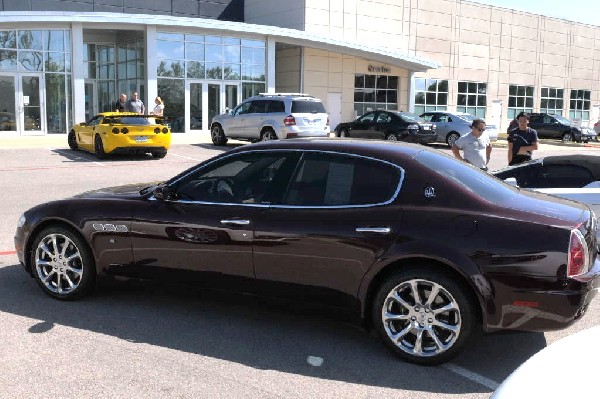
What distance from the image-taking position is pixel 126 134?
1741cm

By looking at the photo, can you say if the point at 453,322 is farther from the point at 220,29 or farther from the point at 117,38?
the point at 117,38

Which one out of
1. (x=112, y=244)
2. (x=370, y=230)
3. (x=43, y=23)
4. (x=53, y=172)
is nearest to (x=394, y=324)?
(x=370, y=230)

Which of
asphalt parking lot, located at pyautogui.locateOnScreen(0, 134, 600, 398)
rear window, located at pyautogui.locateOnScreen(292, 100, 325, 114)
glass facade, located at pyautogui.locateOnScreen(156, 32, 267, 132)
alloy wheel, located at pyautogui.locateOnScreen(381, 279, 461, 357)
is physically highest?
glass facade, located at pyautogui.locateOnScreen(156, 32, 267, 132)

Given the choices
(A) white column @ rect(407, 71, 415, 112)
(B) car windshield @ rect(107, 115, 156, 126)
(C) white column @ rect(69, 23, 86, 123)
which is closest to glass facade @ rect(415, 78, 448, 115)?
(A) white column @ rect(407, 71, 415, 112)

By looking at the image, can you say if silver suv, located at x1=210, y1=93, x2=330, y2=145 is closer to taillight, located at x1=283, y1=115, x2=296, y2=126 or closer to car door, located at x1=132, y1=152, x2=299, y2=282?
taillight, located at x1=283, y1=115, x2=296, y2=126

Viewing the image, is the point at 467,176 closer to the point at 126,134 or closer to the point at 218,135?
the point at 126,134

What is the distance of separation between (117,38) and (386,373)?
30.1 m

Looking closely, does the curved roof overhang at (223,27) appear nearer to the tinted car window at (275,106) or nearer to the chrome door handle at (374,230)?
the tinted car window at (275,106)

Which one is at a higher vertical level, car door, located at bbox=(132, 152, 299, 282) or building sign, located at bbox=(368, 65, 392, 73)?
building sign, located at bbox=(368, 65, 392, 73)

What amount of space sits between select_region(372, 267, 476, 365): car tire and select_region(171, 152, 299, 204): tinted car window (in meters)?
1.16

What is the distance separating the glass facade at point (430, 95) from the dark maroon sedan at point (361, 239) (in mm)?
35897

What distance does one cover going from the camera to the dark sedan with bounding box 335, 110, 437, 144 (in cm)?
2373

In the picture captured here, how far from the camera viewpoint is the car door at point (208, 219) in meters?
4.67

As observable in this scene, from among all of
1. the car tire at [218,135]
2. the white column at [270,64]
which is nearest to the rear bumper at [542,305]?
→ the car tire at [218,135]
